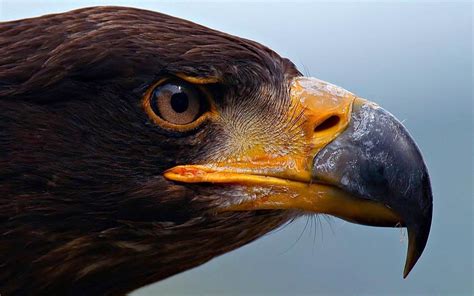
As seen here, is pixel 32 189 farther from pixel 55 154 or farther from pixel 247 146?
pixel 247 146

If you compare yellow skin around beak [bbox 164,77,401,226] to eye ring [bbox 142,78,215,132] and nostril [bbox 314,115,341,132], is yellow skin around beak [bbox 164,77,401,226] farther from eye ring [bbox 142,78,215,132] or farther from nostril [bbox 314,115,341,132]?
eye ring [bbox 142,78,215,132]

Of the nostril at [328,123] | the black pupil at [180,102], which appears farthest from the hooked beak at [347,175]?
the black pupil at [180,102]

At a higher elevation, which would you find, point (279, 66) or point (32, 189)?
point (279, 66)

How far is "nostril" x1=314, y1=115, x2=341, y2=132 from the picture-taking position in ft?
16.2

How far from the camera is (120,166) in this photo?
4.90m

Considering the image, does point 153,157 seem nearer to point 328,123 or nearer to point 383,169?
point 328,123

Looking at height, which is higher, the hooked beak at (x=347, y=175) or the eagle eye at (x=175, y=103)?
the eagle eye at (x=175, y=103)

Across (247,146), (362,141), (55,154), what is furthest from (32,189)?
(362,141)

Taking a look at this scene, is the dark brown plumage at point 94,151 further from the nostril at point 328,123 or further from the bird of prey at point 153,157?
the nostril at point 328,123

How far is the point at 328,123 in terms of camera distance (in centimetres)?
496

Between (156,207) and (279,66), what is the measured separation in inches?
33.1

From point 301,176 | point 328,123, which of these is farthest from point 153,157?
point 328,123

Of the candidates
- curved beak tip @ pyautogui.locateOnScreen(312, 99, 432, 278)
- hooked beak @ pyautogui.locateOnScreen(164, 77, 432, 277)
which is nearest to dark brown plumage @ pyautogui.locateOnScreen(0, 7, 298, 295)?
hooked beak @ pyautogui.locateOnScreen(164, 77, 432, 277)

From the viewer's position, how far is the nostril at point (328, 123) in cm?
494
